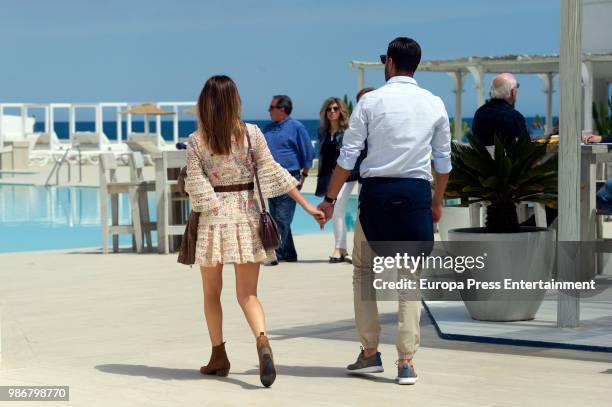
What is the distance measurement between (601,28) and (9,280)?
16061mm

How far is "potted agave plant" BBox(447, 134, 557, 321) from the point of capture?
727 centimetres

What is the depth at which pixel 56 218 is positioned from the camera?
20062mm

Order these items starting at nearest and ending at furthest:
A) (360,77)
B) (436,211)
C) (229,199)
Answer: (229,199)
(436,211)
(360,77)

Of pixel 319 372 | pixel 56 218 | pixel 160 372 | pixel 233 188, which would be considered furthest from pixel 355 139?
pixel 56 218

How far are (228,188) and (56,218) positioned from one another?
47.8 feet

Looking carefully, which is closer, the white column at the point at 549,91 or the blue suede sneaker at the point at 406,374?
the blue suede sneaker at the point at 406,374

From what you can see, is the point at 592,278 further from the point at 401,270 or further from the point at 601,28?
the point at 601,28

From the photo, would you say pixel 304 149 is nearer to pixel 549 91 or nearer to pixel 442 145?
pixel 442 145

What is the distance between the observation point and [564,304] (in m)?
7.11

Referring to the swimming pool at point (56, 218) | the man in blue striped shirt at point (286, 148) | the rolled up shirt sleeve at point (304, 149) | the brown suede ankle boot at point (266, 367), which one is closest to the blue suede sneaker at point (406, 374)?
the brown suede ankle boot at point (266, 367)

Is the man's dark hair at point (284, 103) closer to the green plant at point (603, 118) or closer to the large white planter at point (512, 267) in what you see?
the large white planter at point (512, 267)

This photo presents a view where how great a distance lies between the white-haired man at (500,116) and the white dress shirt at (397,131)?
2220 mm

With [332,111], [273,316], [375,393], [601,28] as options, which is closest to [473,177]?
[273,316]

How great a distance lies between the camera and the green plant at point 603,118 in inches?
950
